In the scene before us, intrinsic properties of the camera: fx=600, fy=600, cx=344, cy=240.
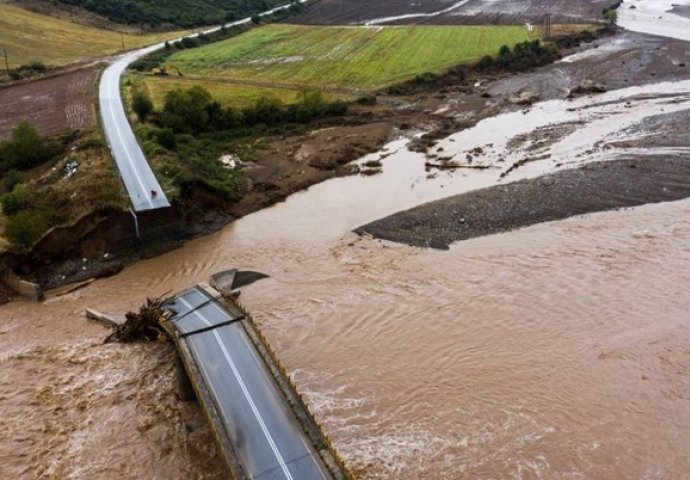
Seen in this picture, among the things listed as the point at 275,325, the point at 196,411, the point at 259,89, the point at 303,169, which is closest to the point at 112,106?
the point at 259,89

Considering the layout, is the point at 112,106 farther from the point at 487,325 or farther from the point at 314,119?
the point at 487,325

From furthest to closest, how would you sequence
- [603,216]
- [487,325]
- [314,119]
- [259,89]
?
[259,89] < [314,119] < [603,216] < [487,325]

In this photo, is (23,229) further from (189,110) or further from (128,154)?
(189,110)

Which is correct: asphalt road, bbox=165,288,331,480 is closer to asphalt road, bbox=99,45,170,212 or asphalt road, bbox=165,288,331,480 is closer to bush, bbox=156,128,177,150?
asphalt road, bbox=99,45,170,212

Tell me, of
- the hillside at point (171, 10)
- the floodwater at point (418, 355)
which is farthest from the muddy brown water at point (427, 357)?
the hillside at point (171, 10)

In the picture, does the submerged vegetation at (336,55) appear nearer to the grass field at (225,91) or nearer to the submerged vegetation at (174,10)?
the grass field at (225,91)

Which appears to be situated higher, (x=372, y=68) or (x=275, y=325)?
(x=372, y=68)

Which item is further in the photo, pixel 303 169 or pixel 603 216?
pixel 303 169
